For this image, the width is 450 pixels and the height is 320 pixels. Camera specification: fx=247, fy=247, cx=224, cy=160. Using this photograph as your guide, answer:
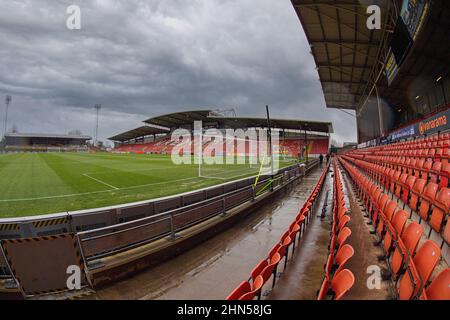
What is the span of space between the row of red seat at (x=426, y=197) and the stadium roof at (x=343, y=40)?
11446 mm

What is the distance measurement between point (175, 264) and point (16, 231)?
2850 mm

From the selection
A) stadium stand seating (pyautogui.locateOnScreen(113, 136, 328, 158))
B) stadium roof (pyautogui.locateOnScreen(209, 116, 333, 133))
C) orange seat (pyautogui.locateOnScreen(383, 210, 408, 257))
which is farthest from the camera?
stadium roof (pyautogui.locateOnScreen(209, 116, 333, 133))

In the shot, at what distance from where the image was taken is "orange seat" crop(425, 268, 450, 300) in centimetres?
199

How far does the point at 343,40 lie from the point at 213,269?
19756mm

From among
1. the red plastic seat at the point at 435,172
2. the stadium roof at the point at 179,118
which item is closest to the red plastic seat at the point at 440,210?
the red plastic seat at the point at 435,172

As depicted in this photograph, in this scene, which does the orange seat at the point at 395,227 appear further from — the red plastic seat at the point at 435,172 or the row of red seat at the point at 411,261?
the red plastic seat at the point at 435,172

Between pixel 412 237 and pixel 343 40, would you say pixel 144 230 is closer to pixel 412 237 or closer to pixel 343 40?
pixel 412 237

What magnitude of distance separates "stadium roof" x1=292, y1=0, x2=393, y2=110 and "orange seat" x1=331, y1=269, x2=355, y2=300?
15.3 m

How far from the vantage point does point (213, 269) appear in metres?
4.62

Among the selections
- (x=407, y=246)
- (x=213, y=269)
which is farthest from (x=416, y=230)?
(x=213, y=269)

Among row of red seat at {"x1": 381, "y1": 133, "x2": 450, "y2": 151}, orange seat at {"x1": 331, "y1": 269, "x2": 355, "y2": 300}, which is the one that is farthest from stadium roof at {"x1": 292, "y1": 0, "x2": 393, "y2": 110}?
orange seat at {"x1": 331, "y1": 269, "x2": 355, "y2": 300}

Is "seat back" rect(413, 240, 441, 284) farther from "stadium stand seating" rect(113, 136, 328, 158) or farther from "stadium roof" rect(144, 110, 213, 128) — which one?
"stadium roof" rect(144, 110, 213, 128)

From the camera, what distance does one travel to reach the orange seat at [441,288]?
199 centimetres
